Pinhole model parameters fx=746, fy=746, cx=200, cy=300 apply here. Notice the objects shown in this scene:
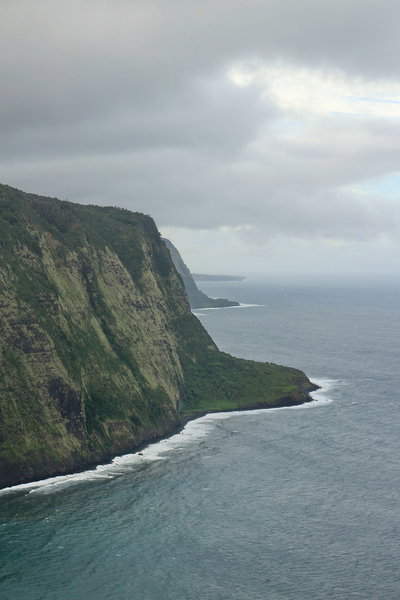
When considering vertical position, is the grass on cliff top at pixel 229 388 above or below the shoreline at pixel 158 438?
above

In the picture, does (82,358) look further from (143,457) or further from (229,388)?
(229,388)

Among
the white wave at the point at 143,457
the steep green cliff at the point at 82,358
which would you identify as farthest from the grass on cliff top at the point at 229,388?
the white wave at the point at 143,457

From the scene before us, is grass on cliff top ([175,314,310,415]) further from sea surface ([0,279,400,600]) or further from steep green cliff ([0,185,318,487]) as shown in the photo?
sea surface ([0,279,400,600])

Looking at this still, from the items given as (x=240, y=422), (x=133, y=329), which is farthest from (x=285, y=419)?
(x=133, y=329)

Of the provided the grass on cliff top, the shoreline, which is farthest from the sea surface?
the grass on cliff top

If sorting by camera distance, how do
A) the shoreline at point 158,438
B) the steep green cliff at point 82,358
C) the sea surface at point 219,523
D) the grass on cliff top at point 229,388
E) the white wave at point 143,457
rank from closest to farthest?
the sea surface at point 219,523, the white wave at point 143,457, the shoreline at point 158,438, the steep green cliff at point 82,358, the grass on cliff top at point 229,388

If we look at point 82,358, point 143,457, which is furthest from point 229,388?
point 143,457

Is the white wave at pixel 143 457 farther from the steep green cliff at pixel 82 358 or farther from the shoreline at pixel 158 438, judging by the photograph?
the steep green cliff at pixel 82 358
